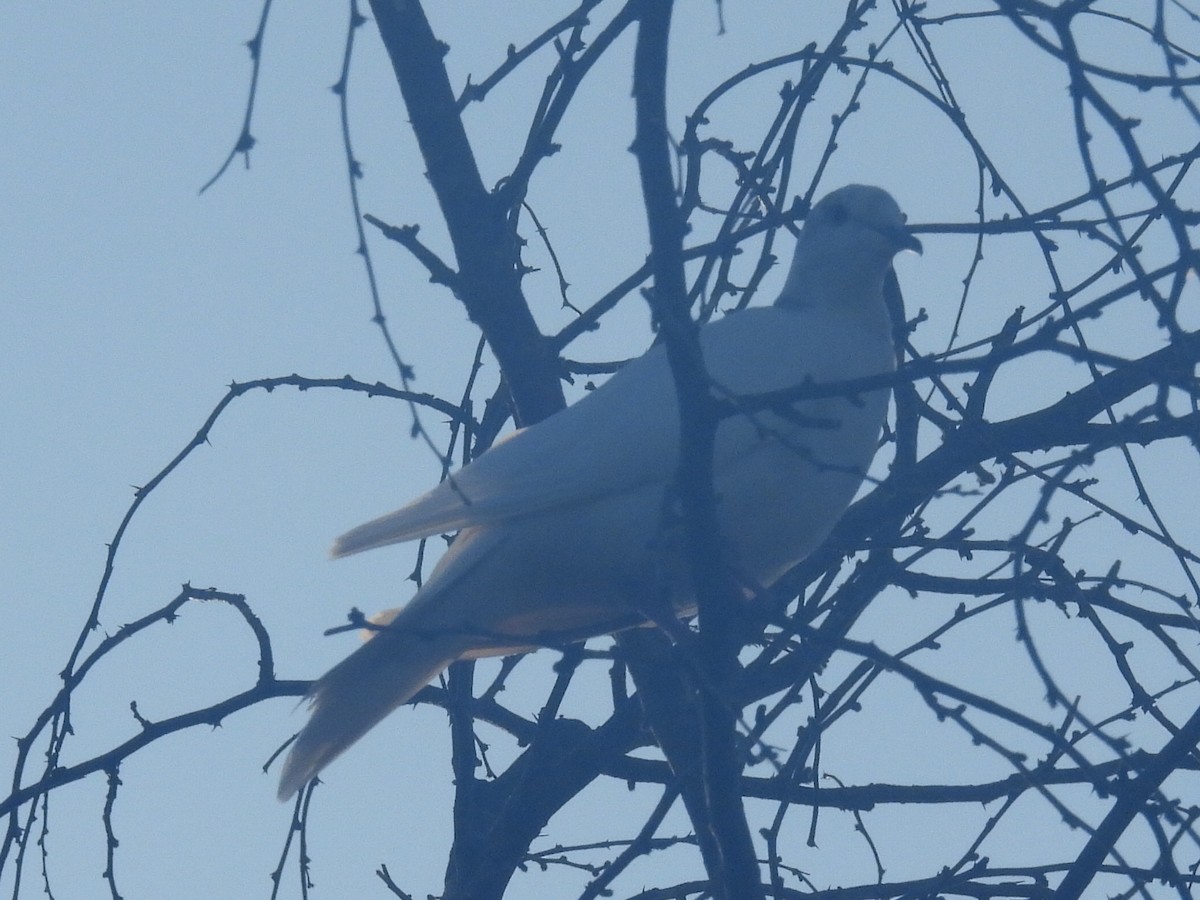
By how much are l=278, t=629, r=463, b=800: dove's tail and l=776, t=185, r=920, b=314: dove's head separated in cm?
160

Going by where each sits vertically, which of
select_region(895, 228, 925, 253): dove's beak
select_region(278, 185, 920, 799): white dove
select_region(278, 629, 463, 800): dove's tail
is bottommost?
select_region(278, 629, 463, 800): dove's tail

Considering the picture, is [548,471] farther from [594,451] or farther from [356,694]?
[356,694]

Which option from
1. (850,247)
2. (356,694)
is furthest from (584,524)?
(850,247)

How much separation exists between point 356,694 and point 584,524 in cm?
64

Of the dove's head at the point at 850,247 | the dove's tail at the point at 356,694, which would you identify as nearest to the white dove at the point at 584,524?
the dove's tail at the point at 356,694

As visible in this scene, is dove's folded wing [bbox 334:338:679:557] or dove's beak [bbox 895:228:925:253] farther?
dove's beak [bbox 895:228:925:253]

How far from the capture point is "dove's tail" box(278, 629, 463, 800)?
367cm

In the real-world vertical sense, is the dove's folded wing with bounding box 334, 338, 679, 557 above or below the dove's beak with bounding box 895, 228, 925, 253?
below

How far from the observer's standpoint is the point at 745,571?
3.88 m

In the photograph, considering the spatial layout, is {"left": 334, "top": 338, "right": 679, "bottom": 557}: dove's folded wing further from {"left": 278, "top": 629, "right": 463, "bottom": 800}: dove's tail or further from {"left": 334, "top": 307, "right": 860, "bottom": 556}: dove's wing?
{"left": 278, "top": 629, "right": 463, "bottom": 800}: dove's tail

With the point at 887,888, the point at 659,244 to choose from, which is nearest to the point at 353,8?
the point at 659,244

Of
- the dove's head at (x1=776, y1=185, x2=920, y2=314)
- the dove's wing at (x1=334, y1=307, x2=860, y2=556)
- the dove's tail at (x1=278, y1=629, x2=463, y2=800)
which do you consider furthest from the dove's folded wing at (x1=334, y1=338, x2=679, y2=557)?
the dove's head at (x1=776, y1=185, x2=920, y2=314)

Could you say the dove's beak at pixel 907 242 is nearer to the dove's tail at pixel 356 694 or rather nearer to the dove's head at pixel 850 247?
the dove's head at pixel 850 247

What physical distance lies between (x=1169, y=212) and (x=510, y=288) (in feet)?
6.78
